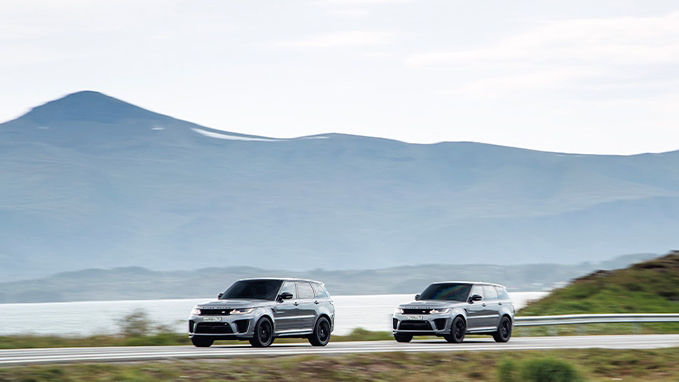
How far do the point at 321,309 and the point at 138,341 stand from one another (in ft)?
18.8

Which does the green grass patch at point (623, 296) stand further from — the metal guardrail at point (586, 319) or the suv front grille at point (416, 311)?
the suv front grille at point (416, 311)

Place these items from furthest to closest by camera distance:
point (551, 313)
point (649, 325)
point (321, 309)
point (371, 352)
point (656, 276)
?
point (656, 276), point (551, 313), point (649, 325), point (321, 309), point (371, 352)

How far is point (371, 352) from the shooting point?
23.1m

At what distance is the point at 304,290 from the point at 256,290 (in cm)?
125

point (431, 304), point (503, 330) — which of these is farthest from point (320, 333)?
point (503, 330)

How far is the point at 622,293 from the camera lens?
153ft

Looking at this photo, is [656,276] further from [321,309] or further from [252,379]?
[252,379]

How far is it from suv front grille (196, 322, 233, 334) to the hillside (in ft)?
73.7

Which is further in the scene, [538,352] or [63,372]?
[538,352]

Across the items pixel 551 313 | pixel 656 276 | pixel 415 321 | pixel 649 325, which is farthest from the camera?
pixel 656 276

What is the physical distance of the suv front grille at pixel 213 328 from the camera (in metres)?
24.3

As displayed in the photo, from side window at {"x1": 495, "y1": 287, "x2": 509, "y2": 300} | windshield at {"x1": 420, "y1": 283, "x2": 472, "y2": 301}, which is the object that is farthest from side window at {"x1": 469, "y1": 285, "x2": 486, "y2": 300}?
side window at {"x1": 495, "y1": 287, "x2": 509, "y2": 300}

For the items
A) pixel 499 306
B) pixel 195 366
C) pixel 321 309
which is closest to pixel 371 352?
pixel 321 309

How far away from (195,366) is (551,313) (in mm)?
27664
